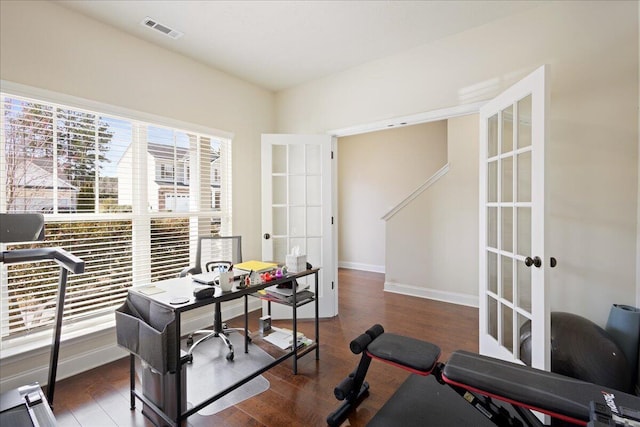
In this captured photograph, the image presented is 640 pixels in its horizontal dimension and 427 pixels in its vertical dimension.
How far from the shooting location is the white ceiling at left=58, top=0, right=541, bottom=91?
2.28 metres

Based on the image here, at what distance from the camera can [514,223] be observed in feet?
7.00

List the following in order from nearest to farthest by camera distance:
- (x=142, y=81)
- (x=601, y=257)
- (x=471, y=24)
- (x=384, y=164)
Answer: (x=601, y=257) → (x=471, y=24) → (x=142, y=81) → (x=384, y=164)

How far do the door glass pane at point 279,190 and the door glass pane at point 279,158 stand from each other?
10 cm

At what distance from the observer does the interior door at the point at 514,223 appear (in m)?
1.82

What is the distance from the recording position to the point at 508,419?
1.33 m

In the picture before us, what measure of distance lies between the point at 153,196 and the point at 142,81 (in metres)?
1.07

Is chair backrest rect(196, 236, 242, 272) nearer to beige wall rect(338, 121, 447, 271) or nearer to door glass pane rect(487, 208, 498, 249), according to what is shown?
door glass pane rect(487, 208, 498, 249)

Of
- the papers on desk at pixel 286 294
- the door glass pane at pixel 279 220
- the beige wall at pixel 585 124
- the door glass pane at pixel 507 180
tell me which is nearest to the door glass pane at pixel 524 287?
the beige wall at pixel 585 124

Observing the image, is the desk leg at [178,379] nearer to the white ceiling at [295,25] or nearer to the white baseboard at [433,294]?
the white ceiling at [295,25]

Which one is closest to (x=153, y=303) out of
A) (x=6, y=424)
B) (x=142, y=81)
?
(x=6, y=424)

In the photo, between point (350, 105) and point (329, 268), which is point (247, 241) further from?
point (350, 105)

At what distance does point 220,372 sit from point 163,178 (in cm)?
189

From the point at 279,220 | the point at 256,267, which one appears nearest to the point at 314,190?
the point at 279,220

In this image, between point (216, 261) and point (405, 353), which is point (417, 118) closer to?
point (405, 353)
